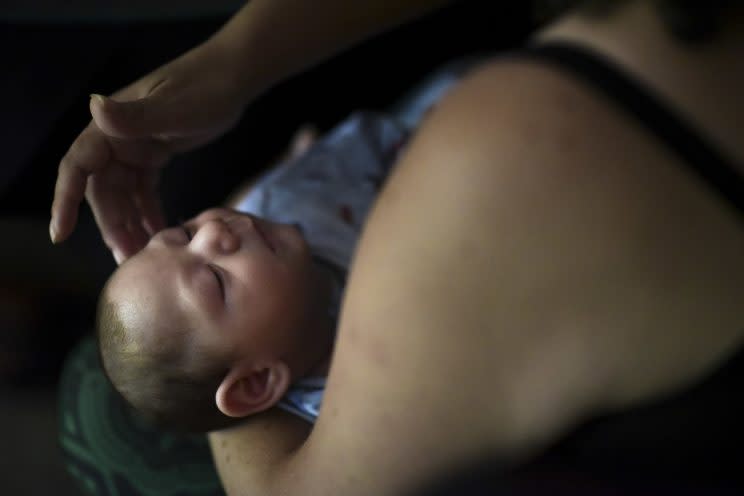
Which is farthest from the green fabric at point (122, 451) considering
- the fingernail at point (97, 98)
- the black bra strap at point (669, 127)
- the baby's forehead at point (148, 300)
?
the black bra strap at point (669, 127)

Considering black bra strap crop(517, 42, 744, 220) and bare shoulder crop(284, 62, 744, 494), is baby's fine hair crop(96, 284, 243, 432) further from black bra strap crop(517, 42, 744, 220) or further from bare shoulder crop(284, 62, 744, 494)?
black bra strap crop(517, 42, 744, 220)

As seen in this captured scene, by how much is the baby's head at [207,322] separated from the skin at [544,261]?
388mm

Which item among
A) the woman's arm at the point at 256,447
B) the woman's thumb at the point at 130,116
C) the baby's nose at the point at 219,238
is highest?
the woman's thumb at the point at 130,116

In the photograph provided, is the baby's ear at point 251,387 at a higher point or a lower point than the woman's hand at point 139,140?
lower

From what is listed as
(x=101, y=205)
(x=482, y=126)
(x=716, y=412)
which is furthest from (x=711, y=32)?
(x=101, y=205)

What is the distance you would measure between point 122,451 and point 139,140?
0.52 m

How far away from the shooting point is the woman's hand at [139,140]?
70cm

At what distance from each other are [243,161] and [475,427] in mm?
859

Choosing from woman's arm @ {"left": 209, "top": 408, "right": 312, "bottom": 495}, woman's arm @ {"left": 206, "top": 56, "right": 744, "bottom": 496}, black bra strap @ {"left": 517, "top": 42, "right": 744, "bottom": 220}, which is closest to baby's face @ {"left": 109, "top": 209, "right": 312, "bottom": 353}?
woman's arm @ {"left": 209, "top": 408, "right": 312, "bottom": 495}

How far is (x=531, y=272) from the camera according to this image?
42cm

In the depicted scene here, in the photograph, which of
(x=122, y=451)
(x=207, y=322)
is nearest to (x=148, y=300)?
(x=207, y=322)

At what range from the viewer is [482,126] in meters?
0.41

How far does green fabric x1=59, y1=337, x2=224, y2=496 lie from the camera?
991 millimetres

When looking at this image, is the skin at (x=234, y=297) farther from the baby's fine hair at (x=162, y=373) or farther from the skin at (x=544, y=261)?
the skin at (x=544, y=261)
